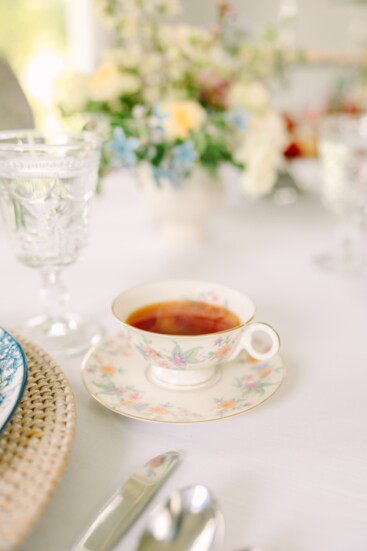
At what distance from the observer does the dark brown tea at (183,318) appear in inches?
19.5

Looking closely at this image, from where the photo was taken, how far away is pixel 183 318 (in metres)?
0.52

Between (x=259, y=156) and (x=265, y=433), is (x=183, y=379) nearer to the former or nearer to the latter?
(x=265, y=433)

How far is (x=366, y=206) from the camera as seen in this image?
82 centimetres

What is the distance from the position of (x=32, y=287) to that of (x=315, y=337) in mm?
389

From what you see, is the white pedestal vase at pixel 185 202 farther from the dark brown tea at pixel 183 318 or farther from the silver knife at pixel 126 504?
the silver knife at pixel 126 504

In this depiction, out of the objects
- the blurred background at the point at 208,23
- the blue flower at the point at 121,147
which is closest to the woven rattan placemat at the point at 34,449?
the blue flower at the point at 121,147

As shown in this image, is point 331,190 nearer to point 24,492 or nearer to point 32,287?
point 32,287

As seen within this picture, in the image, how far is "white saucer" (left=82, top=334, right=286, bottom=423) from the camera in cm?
42

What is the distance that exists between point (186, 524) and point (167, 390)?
0.54ft

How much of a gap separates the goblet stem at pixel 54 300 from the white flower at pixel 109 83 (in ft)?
1.38

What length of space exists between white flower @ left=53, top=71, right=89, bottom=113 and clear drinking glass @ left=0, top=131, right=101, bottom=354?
32 cm

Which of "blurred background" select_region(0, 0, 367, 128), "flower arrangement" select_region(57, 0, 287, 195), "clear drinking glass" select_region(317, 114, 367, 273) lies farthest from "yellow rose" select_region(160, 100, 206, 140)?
"blurred background" select_region(0, 0, 367, 128)

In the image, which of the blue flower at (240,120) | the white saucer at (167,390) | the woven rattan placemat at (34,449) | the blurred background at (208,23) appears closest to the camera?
the woven rattan placemat at (34,449)

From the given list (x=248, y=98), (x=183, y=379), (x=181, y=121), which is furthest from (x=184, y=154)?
(x=183, y=379)
